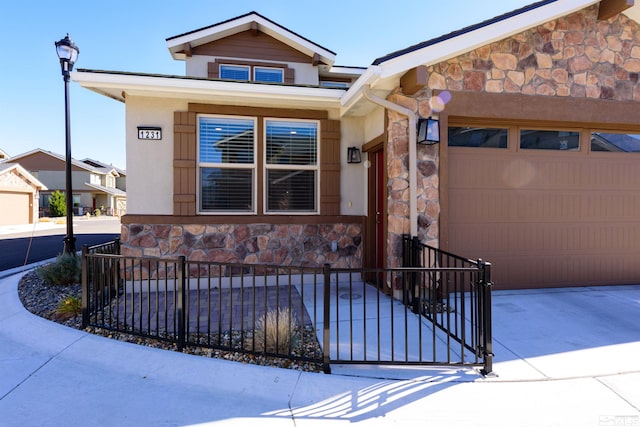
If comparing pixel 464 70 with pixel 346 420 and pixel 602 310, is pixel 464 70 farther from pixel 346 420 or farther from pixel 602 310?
pixel 346 420

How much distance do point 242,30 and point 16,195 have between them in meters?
21.1

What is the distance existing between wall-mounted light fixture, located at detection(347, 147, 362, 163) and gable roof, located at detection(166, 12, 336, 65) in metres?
3.51

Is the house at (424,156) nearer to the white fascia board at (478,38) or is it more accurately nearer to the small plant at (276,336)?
the white fascia board at (478,38)

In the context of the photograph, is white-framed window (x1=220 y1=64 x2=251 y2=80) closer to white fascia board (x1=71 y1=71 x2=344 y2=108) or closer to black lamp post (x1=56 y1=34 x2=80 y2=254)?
black lamp post (x1=56 y1=34 x2=80 y2=254)

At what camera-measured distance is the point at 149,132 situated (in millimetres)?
5309

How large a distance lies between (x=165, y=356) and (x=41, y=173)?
1616 inches

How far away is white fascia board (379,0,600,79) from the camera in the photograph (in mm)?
4227

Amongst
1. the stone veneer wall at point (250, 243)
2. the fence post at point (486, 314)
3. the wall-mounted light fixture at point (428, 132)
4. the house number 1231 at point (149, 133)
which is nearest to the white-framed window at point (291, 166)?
the stone veneer wall at point (250, 243)

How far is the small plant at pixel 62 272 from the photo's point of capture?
525cm

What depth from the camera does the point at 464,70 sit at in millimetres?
4750

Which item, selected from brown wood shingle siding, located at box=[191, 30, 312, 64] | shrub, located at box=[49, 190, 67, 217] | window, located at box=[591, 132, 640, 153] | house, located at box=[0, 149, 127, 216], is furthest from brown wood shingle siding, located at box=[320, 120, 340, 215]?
house, located at box=[0, 149, 127, 216]

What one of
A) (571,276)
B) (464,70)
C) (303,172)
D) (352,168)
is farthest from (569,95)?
(303,172)

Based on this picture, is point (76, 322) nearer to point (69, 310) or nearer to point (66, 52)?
point (69, 310)

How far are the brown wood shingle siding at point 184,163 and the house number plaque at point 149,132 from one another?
25cm
